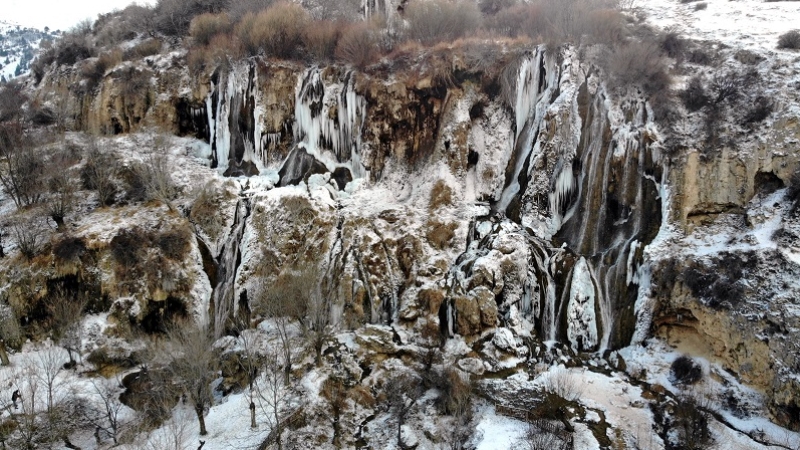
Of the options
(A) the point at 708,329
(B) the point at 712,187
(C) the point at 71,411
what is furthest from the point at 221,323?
(B) the point at 712,187

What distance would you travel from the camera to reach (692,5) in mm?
35625

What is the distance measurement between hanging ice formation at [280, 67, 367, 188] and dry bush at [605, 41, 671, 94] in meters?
14.6

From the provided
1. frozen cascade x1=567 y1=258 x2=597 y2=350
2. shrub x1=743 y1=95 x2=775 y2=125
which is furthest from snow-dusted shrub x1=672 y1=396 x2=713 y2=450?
shrub x1=743 y1=95 x2=775 y2=125

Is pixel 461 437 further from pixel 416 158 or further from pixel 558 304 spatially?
pixel 416 158

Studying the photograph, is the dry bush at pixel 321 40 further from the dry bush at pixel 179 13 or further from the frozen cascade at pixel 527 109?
the dry bush at pixel 179 13

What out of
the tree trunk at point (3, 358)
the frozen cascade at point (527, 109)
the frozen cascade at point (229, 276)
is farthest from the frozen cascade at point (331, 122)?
the tree trunk at point (3, 358)

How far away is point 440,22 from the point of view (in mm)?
34188

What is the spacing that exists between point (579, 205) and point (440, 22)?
56.7ft

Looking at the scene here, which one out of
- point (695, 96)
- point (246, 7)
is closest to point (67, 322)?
point (246, 7)

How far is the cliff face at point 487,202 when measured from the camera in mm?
21000

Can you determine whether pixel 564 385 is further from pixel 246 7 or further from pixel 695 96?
pixel 246 7

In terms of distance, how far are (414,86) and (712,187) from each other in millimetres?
16897

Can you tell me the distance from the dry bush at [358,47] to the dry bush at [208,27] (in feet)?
34.5

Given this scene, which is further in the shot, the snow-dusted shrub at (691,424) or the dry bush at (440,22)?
the dry bush at (440,22)
